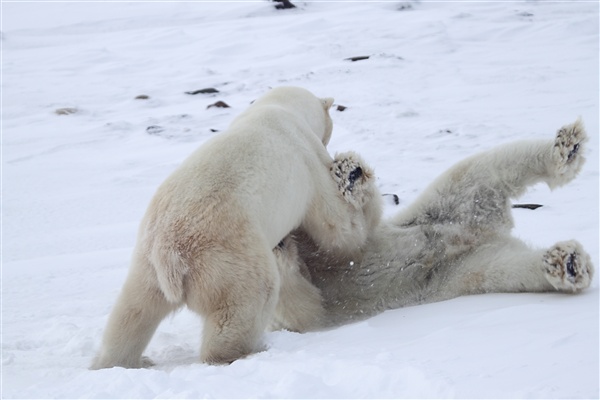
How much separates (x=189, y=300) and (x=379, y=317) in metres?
0.96

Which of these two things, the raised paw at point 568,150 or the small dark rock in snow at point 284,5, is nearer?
the raised paw at point 568,150

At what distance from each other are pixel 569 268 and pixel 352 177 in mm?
1097

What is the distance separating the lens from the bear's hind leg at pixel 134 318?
10.0 ft

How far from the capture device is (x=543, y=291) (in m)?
3.43

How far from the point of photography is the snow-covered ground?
7.63ft

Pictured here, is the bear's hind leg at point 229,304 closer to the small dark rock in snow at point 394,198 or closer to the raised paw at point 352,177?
the raised paw at point 352,177

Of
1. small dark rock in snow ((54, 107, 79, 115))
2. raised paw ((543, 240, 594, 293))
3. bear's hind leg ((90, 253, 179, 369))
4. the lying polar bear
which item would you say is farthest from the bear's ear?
small dark rock in snow ((54, 107, 79, 115))

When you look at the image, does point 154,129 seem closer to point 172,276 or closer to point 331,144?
point 331,144

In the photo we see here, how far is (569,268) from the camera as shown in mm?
3221

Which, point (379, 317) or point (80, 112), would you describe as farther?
point (80, 112)

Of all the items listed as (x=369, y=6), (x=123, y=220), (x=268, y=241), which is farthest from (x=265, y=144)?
(x=369, y=6)

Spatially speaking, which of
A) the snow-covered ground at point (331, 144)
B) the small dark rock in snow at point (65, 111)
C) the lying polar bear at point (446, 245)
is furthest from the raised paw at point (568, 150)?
the small dark rock in snow at point (65, 111)

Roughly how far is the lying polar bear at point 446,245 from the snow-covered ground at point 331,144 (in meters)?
0.31

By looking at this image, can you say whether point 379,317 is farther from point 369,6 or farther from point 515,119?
point 369,6
